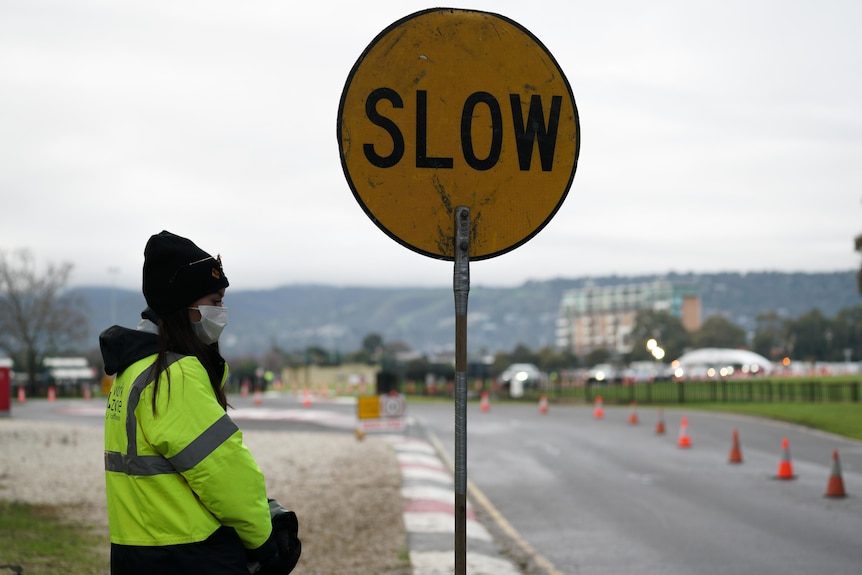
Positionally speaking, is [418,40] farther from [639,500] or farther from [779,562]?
[639,500]

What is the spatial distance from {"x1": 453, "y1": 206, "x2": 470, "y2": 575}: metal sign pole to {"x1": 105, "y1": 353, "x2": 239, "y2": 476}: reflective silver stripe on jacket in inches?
31.5

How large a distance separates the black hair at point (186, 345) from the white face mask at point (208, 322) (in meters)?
0.03

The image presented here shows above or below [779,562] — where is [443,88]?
above

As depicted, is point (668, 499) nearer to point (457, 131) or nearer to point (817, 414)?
point (457, 131)

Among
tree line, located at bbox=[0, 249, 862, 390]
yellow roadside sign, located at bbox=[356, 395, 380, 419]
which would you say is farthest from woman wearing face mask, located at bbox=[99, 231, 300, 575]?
tree line, located at bbox=[0, 249, 862, 390]

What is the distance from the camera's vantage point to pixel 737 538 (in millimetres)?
12062

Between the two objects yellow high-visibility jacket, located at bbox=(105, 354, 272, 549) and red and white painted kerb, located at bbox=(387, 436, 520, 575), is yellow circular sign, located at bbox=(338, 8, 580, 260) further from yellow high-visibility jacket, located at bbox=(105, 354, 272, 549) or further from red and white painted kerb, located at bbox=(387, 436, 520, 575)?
red and white painted kerb, located at bbox=(387, 436, 520, 575)

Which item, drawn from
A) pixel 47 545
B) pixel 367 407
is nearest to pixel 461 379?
pixel 47 545

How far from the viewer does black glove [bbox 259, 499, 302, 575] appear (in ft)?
12.1

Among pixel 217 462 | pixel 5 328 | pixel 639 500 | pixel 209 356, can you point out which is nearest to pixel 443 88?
pixel 209 356

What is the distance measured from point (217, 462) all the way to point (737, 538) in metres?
9.67

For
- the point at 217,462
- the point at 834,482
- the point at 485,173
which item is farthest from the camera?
the point at 834,482

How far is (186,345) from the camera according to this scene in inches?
143

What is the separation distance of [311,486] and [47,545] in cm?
696
